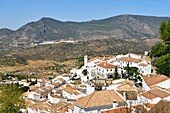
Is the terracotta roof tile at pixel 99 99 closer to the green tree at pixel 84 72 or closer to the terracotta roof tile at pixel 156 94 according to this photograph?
the terracotta roof tile at pixel 156 94

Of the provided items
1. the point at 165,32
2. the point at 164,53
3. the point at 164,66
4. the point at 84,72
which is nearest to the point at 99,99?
the point at 164,66

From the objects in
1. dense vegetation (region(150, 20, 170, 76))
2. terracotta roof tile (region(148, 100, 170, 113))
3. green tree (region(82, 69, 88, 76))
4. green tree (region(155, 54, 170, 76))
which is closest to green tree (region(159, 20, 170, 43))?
dense vegetation (region(150, 20, 170, 76))

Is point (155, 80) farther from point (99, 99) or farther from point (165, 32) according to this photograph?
point (165, 32)

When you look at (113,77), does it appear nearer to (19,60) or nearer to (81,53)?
(19,60)

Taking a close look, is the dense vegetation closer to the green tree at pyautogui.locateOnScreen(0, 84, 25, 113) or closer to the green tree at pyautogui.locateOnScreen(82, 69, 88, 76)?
the green tree at pyautogui.locateOnScreen(82, 69, 88, 76)

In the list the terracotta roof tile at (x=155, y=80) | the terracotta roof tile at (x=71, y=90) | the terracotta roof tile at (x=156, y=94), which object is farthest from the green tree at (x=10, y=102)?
the terracotta roof tile at (x=155, y=80)

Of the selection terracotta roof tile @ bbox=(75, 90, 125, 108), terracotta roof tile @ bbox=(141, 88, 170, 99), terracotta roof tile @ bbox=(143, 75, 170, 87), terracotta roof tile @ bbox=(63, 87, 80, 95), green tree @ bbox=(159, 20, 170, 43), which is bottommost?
terracotta roof tile @ bbox=(63, 87, 80, 95)

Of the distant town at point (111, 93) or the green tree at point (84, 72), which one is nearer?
the distant town at point (111, 93)

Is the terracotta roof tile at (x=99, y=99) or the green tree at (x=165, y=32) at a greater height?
the green tree at (x=165, y=32)

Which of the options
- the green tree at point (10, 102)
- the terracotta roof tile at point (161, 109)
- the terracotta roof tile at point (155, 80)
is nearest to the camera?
the terracotta roof tile at point (161, 109)
